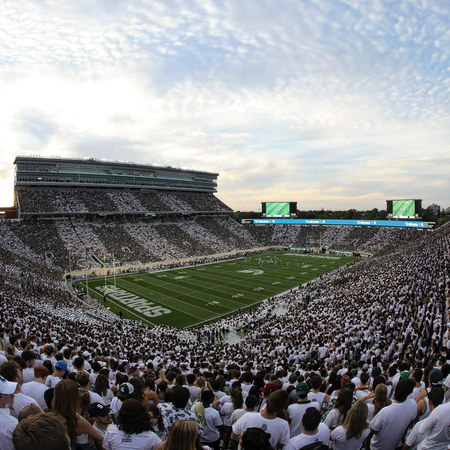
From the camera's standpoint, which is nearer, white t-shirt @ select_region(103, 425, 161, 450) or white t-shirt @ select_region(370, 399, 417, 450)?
white t-shirt @ select_region(103, 425, 161, 450)

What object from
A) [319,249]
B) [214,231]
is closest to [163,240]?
[214,231]

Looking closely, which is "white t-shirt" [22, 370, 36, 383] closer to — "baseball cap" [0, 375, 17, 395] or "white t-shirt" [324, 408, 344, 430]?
"baseball cap" [0, 375, 17, 395]

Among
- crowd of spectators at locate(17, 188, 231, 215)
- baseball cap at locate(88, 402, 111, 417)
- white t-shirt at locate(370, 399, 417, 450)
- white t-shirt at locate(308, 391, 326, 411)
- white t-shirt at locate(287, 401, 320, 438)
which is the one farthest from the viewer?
crowd of spectators at locate(17, 188, 231, 215)

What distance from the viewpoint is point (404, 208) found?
63625 millimetres

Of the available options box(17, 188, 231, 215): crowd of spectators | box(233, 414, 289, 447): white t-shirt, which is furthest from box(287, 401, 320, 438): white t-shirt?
box(17, 188, 231, 215): crowd of spectators

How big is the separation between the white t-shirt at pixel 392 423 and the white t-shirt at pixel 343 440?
298 millimetres

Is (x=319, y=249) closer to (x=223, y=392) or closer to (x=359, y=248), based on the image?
(x=359, y=248)

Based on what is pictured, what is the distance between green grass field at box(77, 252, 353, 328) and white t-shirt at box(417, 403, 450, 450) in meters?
22.6

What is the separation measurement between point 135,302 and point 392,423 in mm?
29313

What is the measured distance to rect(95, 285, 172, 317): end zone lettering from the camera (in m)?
27.7

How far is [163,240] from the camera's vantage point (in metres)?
58.0

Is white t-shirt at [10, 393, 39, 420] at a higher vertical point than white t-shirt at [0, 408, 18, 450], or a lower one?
lower

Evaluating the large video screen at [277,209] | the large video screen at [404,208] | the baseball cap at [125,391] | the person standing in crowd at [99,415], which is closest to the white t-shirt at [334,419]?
the baseball cap at [125,391]

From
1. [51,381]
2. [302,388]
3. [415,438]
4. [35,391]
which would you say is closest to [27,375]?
[51,381]
